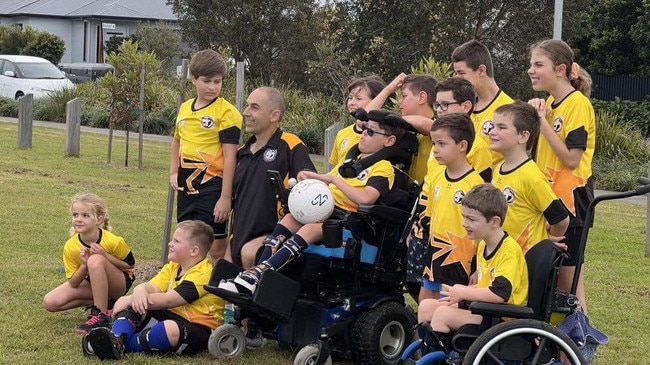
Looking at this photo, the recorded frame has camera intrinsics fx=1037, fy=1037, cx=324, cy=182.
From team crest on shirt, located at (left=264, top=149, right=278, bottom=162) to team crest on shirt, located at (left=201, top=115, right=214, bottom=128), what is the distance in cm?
66

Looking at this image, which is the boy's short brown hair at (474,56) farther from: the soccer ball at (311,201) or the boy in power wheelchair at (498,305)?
the boy in power wheelchair at (498,305)

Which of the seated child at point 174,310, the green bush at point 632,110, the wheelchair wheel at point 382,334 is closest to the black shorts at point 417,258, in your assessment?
the wheelchair wheel at point 382,334

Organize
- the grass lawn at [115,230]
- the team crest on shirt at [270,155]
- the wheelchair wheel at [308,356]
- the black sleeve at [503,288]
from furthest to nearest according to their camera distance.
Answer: the team crest on shirt at [270,155]
the grass lawn at [115,230]
the wheelchair wheel at [308,356]
the black sleeve at [503,288]

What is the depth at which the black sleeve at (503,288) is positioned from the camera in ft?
17.1

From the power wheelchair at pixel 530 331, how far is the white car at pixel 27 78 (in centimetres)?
2589

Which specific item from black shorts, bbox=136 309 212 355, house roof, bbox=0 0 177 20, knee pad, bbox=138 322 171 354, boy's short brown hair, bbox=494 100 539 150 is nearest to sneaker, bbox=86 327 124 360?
knee pad, bbox=138 322 171 354

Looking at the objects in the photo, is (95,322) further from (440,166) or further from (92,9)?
(92,9)

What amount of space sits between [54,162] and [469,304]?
13801 mm

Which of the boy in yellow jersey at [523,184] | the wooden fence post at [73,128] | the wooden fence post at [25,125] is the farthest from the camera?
the wooden fence post at [25,125]

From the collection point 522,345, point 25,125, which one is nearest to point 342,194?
point 522,345

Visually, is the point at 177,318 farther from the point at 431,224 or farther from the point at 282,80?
the point at 282,80

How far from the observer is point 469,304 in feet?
17.6

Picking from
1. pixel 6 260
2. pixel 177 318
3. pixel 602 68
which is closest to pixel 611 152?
pixel 6 260

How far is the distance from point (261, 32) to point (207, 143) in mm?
23021
